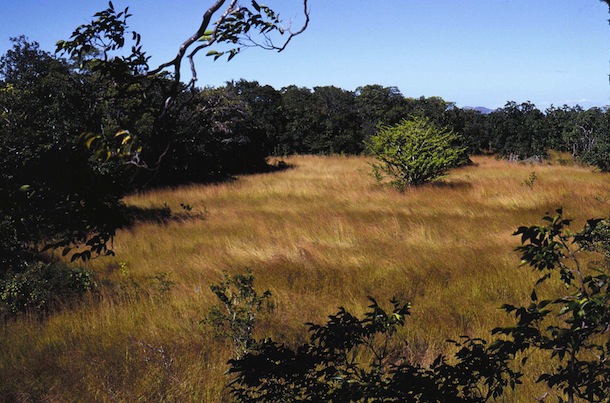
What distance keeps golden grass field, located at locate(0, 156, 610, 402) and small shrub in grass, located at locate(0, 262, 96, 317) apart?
270 mm

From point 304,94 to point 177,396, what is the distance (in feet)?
116

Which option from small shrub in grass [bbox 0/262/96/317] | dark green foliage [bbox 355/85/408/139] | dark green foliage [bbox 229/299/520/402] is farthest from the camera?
dark green foliage [bbox 355/85/408/139]

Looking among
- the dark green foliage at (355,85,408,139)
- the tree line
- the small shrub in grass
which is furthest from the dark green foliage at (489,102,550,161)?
the small shrub in grass

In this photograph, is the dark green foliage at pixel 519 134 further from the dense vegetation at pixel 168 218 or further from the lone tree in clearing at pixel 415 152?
the lone tree in clearing at pixel 415 152

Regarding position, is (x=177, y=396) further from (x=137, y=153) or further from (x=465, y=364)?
(x=137, y=153)

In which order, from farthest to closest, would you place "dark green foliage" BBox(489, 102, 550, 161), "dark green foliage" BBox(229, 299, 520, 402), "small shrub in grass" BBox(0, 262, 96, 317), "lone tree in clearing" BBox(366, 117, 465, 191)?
"dark green foliage" BBox(489, 102, 550, 161) → "lone tree in clearing" BBox(366, 117, 465, 191) → "small shrub in grass" BBox(0, 262, 96, 317) → "dark green foliage" BBox(229, 299, 520, 402)

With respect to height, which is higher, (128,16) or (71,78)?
(71,78)

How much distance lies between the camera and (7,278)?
580 cm

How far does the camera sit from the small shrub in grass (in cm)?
549

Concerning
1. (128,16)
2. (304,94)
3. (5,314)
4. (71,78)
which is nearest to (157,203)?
(71,78)

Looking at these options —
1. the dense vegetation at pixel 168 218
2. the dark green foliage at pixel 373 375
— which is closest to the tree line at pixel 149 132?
the dense vegetation at pixel 168 218

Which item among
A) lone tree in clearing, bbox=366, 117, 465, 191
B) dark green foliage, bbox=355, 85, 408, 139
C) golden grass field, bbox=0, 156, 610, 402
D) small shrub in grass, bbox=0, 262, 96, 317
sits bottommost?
golden grass field, bbox=0, 156, 610, 402

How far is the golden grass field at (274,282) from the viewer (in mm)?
3973

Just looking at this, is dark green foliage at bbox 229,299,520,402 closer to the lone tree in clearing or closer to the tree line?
the tree line
